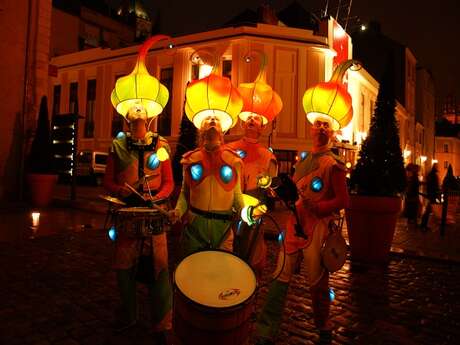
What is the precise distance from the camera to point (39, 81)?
14664 mm

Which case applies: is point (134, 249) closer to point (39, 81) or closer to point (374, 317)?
point (374, 317)

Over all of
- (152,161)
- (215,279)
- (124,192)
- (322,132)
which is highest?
(322,132)

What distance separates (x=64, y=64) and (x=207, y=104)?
30.0 metres

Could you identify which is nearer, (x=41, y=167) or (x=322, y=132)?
(x=322, y=132)

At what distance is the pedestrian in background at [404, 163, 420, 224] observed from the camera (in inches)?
480

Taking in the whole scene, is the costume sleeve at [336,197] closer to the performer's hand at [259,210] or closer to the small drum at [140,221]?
the performer's hand at [259,210]

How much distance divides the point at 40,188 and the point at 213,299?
40.8ft

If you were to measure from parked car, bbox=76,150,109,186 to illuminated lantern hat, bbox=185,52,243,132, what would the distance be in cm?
2140

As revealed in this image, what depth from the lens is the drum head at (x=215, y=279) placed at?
2.78m

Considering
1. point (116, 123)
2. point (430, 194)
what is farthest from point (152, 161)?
point (116, 123)

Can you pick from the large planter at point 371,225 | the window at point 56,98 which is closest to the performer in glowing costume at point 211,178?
the large planter at point 371,225

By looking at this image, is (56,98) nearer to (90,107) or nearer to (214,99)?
(90,107)

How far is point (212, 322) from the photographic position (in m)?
2.70

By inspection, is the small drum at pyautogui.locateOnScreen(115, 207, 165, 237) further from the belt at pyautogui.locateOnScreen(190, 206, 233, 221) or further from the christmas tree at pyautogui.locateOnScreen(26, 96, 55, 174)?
the christmas tree at pyautogui.locateOnScreen(26, 96, 55, 174)
